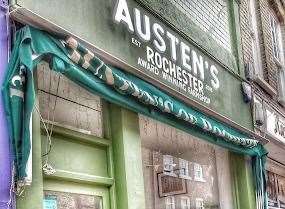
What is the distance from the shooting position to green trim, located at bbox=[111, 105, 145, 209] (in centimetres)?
545

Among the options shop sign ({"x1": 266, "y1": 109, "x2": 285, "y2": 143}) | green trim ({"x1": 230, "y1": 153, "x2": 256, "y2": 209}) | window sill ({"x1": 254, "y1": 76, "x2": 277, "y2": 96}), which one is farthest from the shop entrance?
shop sign ({"x1": 266, "y1": 109, "x2": 285, "y2": 143})

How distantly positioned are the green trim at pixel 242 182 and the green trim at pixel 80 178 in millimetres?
3844

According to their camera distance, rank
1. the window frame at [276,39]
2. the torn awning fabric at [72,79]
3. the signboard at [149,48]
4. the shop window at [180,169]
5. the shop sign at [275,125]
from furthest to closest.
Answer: the window frame at [276,39] < the shop sign at [275,125] < the shop window at [180,169] < the signboard at [149,48] < the torn awning fabric at [72,79]

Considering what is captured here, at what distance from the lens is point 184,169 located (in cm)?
776

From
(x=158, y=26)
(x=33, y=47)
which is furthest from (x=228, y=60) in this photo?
(x=33, y=47)

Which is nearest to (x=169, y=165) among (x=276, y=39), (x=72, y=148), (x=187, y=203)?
(x=187, y=203)

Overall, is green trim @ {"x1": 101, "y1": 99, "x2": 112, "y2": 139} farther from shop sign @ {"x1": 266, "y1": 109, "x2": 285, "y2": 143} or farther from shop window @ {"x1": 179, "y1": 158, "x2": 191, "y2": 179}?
shop sign @ {"x1": 266, "y1": 109, "x2": 285, "y2": 143}

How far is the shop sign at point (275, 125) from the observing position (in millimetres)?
10246

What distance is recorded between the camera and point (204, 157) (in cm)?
818

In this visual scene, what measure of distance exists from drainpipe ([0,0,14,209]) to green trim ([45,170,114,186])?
2.22 feet

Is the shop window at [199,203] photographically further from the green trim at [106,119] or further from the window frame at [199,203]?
the green trim at [106,119]

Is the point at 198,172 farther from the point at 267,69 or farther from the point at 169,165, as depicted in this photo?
the point at 267,69

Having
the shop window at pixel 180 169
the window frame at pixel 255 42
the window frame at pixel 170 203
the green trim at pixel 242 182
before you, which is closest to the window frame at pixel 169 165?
the shop window at pixel 180 169

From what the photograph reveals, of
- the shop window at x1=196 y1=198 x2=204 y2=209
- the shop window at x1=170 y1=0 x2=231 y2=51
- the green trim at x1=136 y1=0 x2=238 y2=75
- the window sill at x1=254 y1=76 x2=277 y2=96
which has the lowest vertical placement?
the shop window at x1=196 y1=198 x2=204 y2=209
